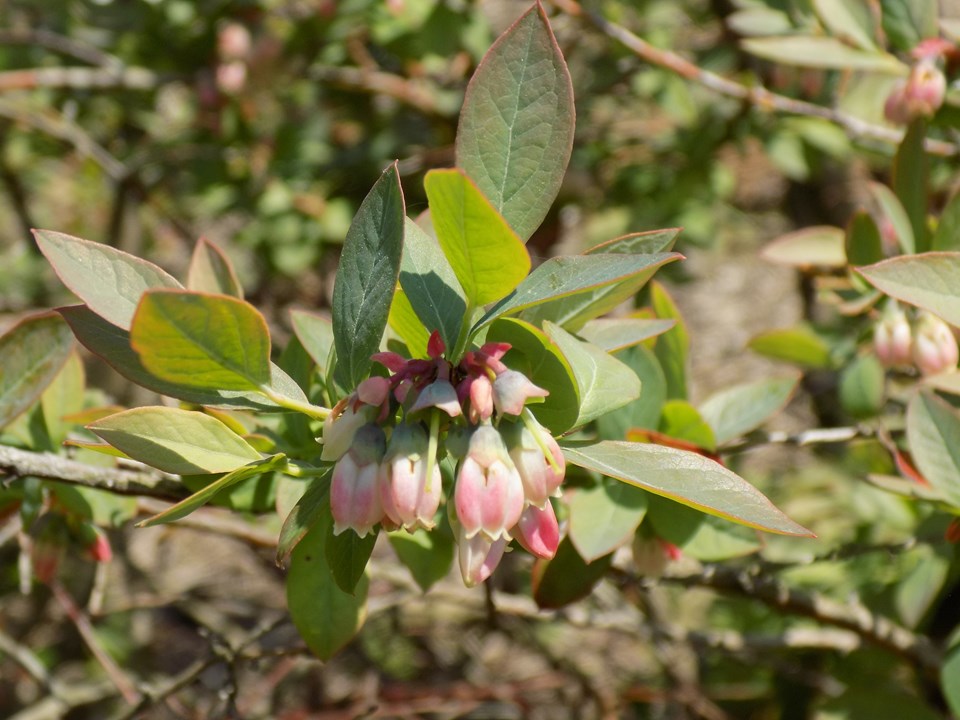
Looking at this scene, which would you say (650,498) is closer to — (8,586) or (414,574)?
(414,574)

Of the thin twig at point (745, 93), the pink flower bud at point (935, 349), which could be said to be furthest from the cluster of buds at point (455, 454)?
the thin twig at point (745, 93)

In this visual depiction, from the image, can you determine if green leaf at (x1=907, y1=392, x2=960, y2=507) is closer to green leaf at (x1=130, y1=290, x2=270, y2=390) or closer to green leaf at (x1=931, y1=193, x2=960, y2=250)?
green leaf at (x1=931, y1=193, x2=960, y2=250)

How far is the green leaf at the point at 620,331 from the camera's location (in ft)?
2.40

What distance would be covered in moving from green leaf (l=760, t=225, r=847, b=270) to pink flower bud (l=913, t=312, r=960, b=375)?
18 centimetres

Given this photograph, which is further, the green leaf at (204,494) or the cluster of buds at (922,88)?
the cluster of buds at (922,88)

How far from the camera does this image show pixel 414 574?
2.94 feet

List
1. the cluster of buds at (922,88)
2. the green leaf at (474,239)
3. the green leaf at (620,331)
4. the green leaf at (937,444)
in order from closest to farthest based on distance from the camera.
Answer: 1. the green leaf at (474,239)
2. the green leaf at (620,331)
3. the green leaf at (937,444)
4. the cluster of buds at (922,88)

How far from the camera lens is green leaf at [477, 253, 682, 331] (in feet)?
1.84

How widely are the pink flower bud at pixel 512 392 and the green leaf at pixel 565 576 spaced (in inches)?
14.3

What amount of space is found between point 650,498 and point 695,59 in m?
1.52

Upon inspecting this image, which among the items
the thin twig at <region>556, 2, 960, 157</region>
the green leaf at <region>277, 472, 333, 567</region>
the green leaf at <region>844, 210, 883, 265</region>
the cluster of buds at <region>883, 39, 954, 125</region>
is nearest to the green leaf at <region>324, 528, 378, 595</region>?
the green leaf at <region>277, 472, 333, 567</region>

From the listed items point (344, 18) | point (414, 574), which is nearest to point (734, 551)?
point (414, 574)

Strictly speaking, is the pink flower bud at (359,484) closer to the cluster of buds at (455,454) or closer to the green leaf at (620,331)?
the cluster of buds at (455,454)

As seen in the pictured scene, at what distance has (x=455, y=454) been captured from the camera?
0.58 metres
